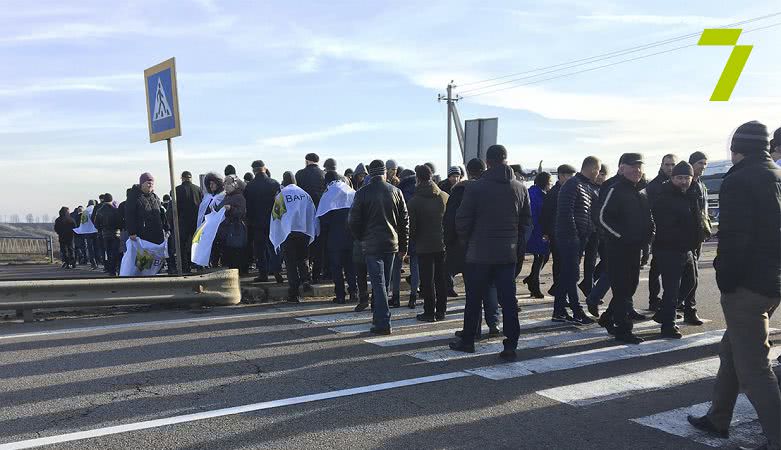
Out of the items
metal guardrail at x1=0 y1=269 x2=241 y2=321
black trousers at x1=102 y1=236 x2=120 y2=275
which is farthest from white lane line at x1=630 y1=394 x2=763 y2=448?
black trousers at x1=102 y1=236 x2=120 y2=275

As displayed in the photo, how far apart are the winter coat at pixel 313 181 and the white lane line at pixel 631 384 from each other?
5983 mm

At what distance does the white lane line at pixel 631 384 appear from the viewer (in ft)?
16.2

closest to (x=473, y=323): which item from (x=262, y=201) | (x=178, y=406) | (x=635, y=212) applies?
(x=635, y=212)

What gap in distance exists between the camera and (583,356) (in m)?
6.26

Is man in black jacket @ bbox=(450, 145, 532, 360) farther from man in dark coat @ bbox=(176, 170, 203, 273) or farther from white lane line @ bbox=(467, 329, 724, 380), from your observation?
man in dark coat @ bbox=(176, 170, 203, 273)

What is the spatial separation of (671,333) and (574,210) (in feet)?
5.87

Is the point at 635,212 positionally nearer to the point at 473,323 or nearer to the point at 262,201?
the point at 473,323

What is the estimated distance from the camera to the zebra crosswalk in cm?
452

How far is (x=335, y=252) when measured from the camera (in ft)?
30.6

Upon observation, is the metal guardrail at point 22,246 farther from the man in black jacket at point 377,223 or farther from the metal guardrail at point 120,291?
the man in black jacket at point 377,223

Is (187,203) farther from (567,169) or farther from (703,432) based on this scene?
(703,432)

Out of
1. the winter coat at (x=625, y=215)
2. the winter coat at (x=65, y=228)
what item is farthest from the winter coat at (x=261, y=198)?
the winter coat at (x=65, y=228)

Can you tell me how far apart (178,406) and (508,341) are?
3.10 m

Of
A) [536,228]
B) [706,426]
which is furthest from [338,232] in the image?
[706,426]
